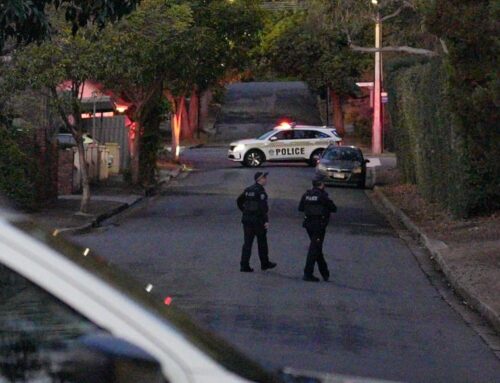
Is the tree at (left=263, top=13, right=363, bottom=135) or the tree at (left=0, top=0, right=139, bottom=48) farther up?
the tree at (left=263, top=13, right=363, bottom=135)

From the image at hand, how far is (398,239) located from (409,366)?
42.9 feet

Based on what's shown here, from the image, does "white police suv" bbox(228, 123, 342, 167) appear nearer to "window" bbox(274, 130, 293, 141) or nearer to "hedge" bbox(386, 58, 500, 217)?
"window" bbox(274, 130, 293, 141)

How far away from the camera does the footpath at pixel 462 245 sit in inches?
587

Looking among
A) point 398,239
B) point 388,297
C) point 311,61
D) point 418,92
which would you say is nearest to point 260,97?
point 311,61

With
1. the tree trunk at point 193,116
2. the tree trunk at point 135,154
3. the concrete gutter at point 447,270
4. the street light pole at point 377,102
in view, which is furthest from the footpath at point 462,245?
the tree trunk at point 193,116

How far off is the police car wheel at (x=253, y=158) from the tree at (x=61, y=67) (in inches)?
878

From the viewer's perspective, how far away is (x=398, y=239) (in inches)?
922

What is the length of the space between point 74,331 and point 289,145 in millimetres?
44667

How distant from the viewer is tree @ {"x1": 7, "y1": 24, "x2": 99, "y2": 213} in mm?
23219

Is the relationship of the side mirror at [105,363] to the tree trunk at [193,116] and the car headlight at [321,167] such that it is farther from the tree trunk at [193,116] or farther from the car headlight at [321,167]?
the tree trunk at [193,116]

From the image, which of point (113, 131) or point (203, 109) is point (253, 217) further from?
point (203, 109)

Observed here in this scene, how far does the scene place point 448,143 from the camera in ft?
81.1

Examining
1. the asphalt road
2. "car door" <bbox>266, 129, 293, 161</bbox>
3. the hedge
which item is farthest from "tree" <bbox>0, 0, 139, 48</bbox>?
"car door" <bbox>266, 129, 293, 161</bbox>

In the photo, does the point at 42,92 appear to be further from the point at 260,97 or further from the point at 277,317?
the point at 260,97
